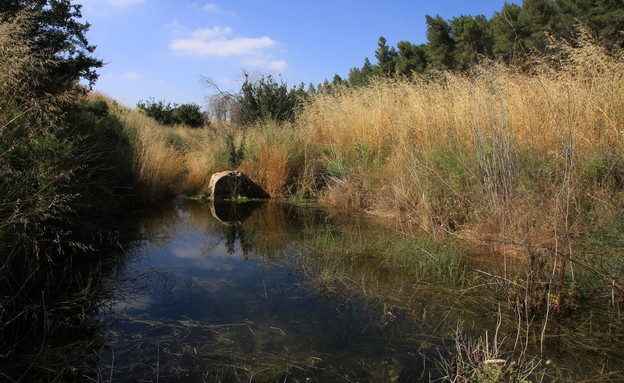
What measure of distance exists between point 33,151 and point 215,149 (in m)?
8.32

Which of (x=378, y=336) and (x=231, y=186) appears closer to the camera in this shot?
(x=378, y=336)

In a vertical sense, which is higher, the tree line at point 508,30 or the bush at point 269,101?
the tree line at point 508,30

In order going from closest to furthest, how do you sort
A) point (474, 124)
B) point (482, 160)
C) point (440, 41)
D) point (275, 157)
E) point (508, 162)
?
point (508, 162) < point (482, 160) < point (474, 124) < point (275, 157) < point (440, 41)

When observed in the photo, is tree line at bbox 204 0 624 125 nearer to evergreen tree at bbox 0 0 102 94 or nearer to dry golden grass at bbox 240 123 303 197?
dry golden grass at bbox 240 123 303 197

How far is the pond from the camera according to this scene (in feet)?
7.29

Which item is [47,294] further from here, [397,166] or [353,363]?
[397,166]

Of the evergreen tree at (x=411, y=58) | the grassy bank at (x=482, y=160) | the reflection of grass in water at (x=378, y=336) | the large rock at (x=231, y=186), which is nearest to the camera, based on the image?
the reflection of grass in water at (x=378, y=336)

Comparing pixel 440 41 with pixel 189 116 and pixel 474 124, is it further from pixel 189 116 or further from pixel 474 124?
pixel 474 124

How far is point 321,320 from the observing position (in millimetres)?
2840

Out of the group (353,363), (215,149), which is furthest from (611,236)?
(215,149)

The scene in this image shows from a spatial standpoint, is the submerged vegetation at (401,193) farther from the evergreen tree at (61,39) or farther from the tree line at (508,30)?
the tree line at (508,30)

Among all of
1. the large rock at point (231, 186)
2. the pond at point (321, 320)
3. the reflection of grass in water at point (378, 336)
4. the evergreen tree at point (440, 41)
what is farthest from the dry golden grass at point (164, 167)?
the evergreen tree at point (440, 41)

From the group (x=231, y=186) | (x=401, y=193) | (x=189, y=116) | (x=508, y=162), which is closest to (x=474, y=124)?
(x=508, y=162)

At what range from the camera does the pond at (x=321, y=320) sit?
222 cm
